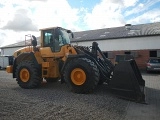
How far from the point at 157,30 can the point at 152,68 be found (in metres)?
7.55

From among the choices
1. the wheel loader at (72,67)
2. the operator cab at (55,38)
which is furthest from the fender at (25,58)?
the operator cab at (55,38)

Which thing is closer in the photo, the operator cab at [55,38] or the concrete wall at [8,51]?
the operator cab at [55,38]

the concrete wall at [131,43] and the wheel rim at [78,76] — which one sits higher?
the concrete wall at [131,43]

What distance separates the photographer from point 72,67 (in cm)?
1000

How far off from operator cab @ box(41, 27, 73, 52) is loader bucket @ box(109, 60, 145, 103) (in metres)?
3.54

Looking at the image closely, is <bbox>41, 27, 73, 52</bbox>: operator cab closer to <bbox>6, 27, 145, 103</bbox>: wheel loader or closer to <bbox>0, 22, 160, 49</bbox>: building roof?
<bbox>6, 27, 145, 103</bbox>: wheel loader

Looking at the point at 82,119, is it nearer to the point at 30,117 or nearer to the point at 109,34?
the point at 30,117

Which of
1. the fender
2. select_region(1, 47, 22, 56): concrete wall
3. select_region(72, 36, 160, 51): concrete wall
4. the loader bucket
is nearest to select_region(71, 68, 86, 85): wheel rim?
the loader bucket

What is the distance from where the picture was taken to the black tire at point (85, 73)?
373 inches

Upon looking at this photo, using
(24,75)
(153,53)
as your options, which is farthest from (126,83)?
(153,53)

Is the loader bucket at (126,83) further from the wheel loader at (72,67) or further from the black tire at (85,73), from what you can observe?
the black tire at (85,73)

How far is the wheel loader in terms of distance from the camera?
8.84m

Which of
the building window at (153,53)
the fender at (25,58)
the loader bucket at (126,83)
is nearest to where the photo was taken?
the loader bucket at (126,83)

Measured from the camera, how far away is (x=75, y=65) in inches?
391
